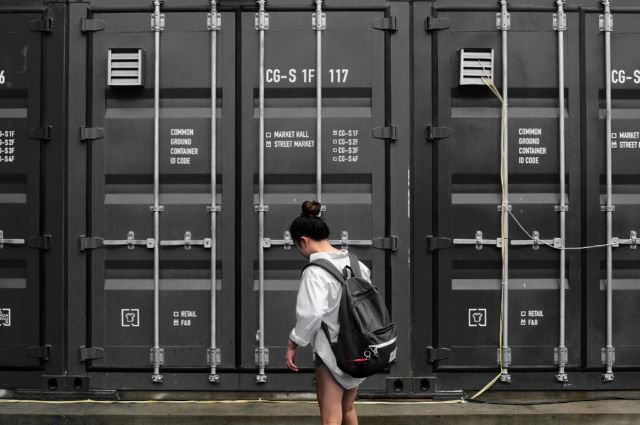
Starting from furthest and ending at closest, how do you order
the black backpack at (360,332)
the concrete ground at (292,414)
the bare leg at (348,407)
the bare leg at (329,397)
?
the concrete ground at (292,414) → the bare leg at (348,407) → the bare leg at (329,397) → the black backpack at (360,332)

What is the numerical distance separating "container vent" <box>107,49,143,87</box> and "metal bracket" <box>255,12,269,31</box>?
1.01m

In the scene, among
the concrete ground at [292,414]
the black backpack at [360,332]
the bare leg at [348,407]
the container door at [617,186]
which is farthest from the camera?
the container door at [617,186]

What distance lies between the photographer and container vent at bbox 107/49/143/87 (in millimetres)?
7117

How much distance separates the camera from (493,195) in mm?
7188

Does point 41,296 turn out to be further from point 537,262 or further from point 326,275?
point 537,262

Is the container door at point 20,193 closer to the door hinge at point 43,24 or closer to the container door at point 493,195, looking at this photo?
the door hinge at point 43,24

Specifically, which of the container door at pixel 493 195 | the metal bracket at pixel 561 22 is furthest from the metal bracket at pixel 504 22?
→ the metal bracket at pixel 561 22

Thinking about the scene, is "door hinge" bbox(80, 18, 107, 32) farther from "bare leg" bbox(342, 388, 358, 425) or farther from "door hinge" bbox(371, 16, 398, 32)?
"bare leg" bbox(342, 388, 358, 425)

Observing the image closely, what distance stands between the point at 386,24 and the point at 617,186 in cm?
237

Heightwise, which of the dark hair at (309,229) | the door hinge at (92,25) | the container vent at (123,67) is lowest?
the dark hair at (309,229)

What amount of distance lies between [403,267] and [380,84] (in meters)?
1.54

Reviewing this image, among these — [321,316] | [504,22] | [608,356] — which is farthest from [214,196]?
[608,356]

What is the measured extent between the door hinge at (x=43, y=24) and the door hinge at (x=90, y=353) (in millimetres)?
2684

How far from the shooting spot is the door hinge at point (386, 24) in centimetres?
715
